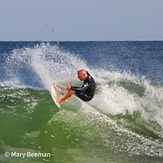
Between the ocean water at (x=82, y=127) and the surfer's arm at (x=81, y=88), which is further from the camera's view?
the surfer's arm at (x=81, y=88)

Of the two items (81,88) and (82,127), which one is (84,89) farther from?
(82,127)

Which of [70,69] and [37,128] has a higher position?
[70,69]

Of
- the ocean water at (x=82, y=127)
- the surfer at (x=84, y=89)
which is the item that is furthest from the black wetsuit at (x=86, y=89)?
the ocean water at (x=82, y=127)

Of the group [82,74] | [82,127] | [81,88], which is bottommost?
[82,127]

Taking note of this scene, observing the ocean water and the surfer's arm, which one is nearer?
the ocean water

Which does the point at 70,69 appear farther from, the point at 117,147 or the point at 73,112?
the point at 117,147

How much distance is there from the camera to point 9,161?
886 centimetres

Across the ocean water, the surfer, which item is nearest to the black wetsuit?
the surfer

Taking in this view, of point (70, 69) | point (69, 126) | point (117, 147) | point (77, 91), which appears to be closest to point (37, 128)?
point (69, 126)

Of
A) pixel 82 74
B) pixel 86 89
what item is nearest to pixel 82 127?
pixel 86 89

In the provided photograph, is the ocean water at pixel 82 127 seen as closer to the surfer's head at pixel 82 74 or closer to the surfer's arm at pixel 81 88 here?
the surfer's arm at pixel 81 88

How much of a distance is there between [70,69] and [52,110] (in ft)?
29.3

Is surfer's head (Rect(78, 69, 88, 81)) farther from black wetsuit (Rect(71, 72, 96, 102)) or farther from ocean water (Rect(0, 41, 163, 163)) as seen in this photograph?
ocean water (Rect(0, 41, 163, 163))

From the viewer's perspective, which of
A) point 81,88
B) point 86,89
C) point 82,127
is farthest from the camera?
point 82,127
